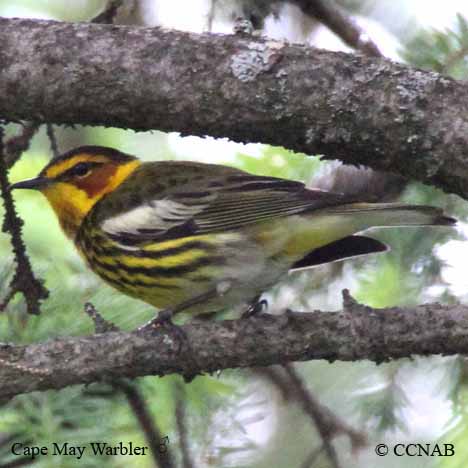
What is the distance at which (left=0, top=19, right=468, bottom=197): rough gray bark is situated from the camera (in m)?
2.66

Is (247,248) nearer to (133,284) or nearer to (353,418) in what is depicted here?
(133,284)

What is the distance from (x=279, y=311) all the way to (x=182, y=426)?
91cm

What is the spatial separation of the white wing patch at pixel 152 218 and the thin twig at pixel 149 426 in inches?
30.6

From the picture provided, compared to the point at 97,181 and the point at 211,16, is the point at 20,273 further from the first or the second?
the point at 211,16

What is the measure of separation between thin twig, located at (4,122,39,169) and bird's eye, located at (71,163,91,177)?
54 centimetres

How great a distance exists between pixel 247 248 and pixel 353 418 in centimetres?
90

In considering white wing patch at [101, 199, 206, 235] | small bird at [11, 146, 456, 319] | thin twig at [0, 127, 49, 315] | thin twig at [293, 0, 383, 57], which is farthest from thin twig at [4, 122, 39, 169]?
thin twig at [293, 0, 383, 57]

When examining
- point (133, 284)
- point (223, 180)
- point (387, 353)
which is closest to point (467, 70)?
point (223, 180)

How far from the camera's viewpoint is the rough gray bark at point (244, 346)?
2396 mm

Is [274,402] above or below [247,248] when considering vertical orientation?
below

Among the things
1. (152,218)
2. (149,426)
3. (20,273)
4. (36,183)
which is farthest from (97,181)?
(149,426)

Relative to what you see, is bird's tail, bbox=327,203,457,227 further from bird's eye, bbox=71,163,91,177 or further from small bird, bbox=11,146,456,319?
bird's eye, bbox=71,163,91,177

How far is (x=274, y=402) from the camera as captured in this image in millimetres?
3613

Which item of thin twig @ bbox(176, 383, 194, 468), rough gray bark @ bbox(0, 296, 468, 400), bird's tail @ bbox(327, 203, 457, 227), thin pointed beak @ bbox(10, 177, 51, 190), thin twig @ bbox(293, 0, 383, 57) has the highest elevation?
thin twig @ bbox(293, 0, 383, 57)
